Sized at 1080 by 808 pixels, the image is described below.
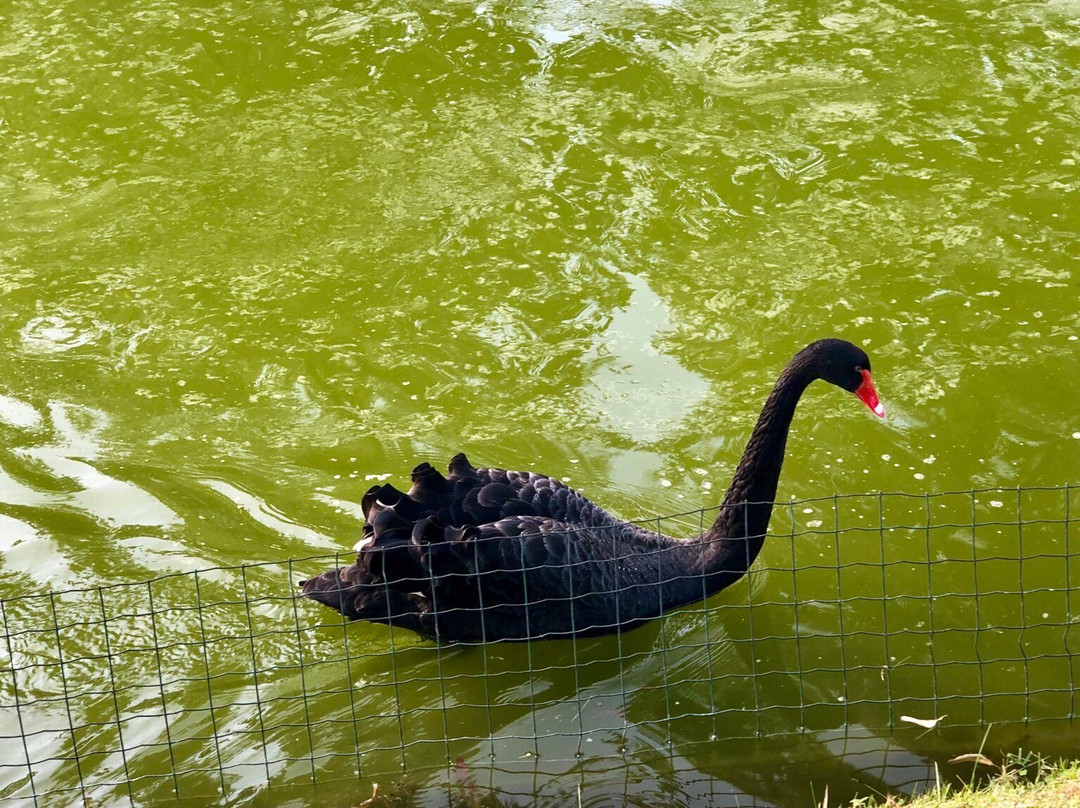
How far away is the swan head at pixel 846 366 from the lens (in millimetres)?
4172

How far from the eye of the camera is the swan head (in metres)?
4.17

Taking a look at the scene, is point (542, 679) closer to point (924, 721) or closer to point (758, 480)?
point (758, 480)

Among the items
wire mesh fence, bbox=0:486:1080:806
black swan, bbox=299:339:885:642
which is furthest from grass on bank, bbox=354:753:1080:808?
black swan, bbox=299:339:885:642

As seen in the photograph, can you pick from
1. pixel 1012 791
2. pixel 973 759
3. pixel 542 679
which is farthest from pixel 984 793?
pixel 542 679

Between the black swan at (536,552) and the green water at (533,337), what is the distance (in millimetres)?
152

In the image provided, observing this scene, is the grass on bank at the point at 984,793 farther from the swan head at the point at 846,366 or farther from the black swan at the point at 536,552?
the swan head at the point at 846,366

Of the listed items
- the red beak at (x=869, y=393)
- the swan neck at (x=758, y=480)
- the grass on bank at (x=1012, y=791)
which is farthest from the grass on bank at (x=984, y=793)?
A: the red beak at (x=869, y=393)

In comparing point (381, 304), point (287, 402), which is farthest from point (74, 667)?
point (381, 304)

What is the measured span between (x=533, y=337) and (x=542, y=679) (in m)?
1.93

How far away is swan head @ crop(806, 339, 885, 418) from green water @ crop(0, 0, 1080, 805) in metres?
0.44

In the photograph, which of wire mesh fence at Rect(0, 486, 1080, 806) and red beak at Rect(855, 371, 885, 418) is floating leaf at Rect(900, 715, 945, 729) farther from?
red beak at Rect(855, 371, 885, 418)

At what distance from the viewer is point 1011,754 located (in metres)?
3.62

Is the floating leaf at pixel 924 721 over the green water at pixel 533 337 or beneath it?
beneath

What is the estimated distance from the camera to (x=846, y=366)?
4215 mm
